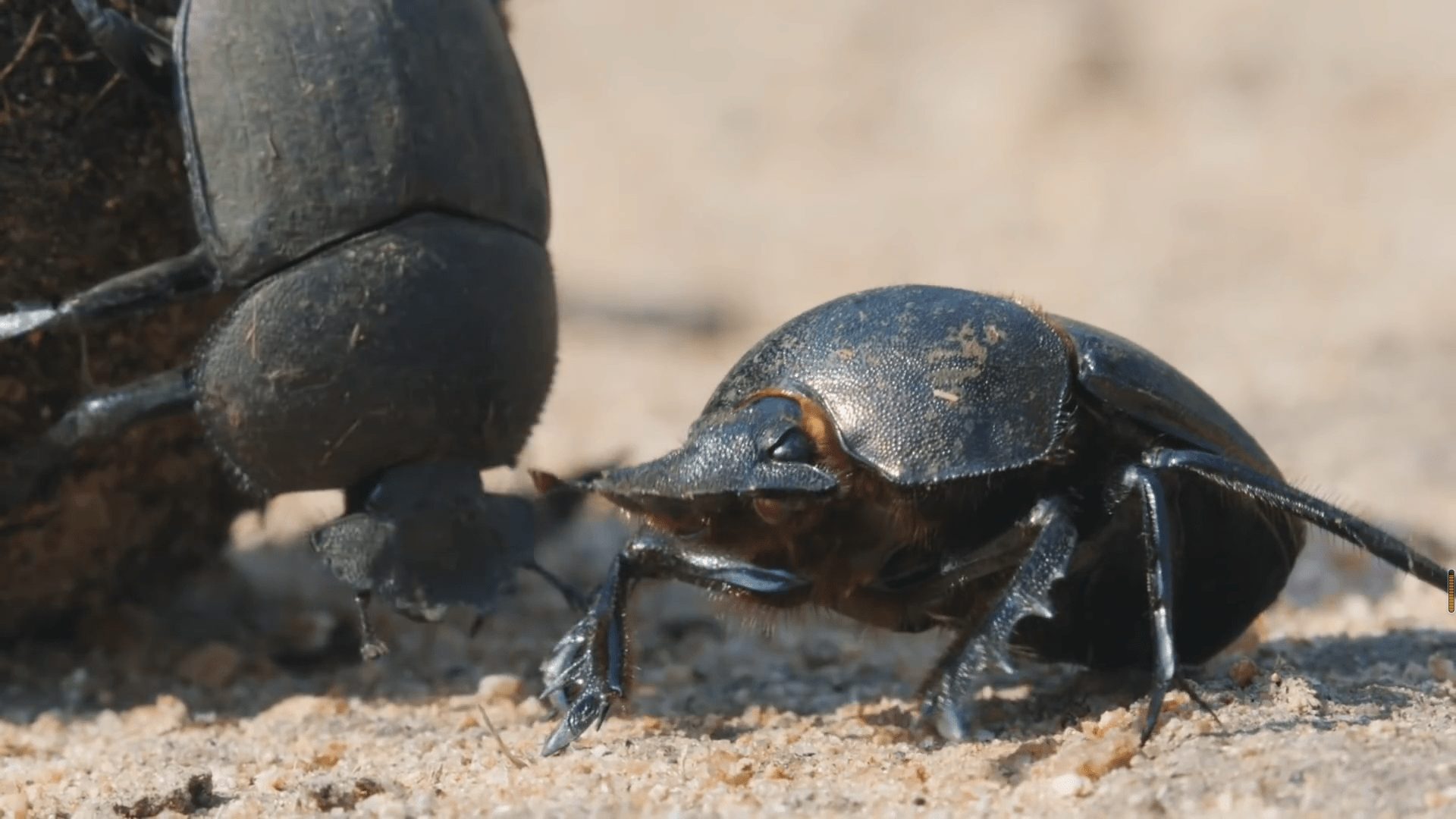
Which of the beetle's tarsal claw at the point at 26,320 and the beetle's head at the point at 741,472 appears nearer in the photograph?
the beetle's head at the point at 741,472

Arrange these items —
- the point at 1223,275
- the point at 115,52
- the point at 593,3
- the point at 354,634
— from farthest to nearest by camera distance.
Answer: the point at 593,3 < the point at 1223,275 < the point at 354,634 < the point at 115,52

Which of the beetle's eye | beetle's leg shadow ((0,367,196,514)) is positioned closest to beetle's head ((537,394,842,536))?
the beetle's eye

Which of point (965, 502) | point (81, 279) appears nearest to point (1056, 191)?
point (81, 279)

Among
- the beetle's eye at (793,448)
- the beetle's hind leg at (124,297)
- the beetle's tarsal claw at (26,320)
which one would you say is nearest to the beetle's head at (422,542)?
the beetle's hind leg at (124,297)

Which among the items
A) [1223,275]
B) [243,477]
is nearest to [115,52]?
[243,477]

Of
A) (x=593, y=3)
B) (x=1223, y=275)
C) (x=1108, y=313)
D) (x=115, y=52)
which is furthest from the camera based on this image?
(x=593, y=3)

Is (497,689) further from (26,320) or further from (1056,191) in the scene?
(1056,191)

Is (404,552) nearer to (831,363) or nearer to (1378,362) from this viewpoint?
(831,363)

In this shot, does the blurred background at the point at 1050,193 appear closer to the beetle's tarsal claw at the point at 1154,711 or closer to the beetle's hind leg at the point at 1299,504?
the beetle's hind leg at the point at 1299,504
